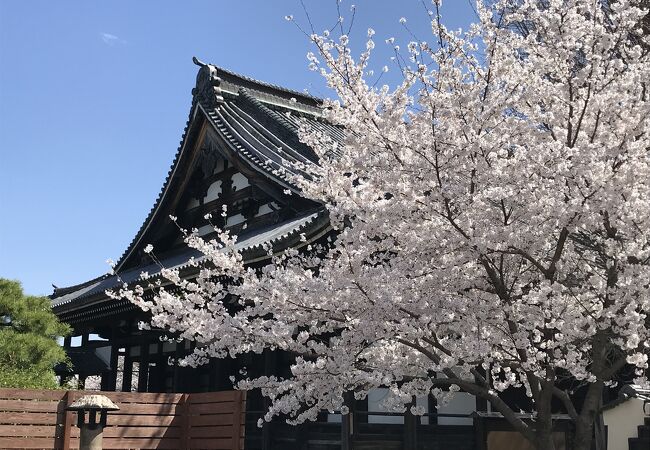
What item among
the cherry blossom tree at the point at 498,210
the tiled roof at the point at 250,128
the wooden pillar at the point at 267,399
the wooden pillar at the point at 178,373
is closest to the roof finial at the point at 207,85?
the tiled roof at the point at 250,128

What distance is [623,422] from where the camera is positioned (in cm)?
1088

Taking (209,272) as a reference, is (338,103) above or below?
above

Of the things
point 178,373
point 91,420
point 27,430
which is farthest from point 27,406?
point 178,373

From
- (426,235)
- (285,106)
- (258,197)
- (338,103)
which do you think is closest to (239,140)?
(258,197)

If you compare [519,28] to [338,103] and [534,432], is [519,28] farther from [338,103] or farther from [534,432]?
[534,432]

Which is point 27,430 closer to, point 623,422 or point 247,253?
point 247,253

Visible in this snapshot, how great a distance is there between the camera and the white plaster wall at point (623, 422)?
1077 cm

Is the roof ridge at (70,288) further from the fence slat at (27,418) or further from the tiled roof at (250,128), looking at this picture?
the fence slat at (27,418)

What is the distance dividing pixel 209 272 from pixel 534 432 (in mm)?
4082

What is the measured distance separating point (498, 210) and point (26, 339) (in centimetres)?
986

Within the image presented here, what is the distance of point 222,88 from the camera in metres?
18.4

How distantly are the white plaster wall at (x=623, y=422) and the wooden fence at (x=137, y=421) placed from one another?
5867 mm

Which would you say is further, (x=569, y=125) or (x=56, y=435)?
(x=56, y=435)

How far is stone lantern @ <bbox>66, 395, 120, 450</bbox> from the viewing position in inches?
354
